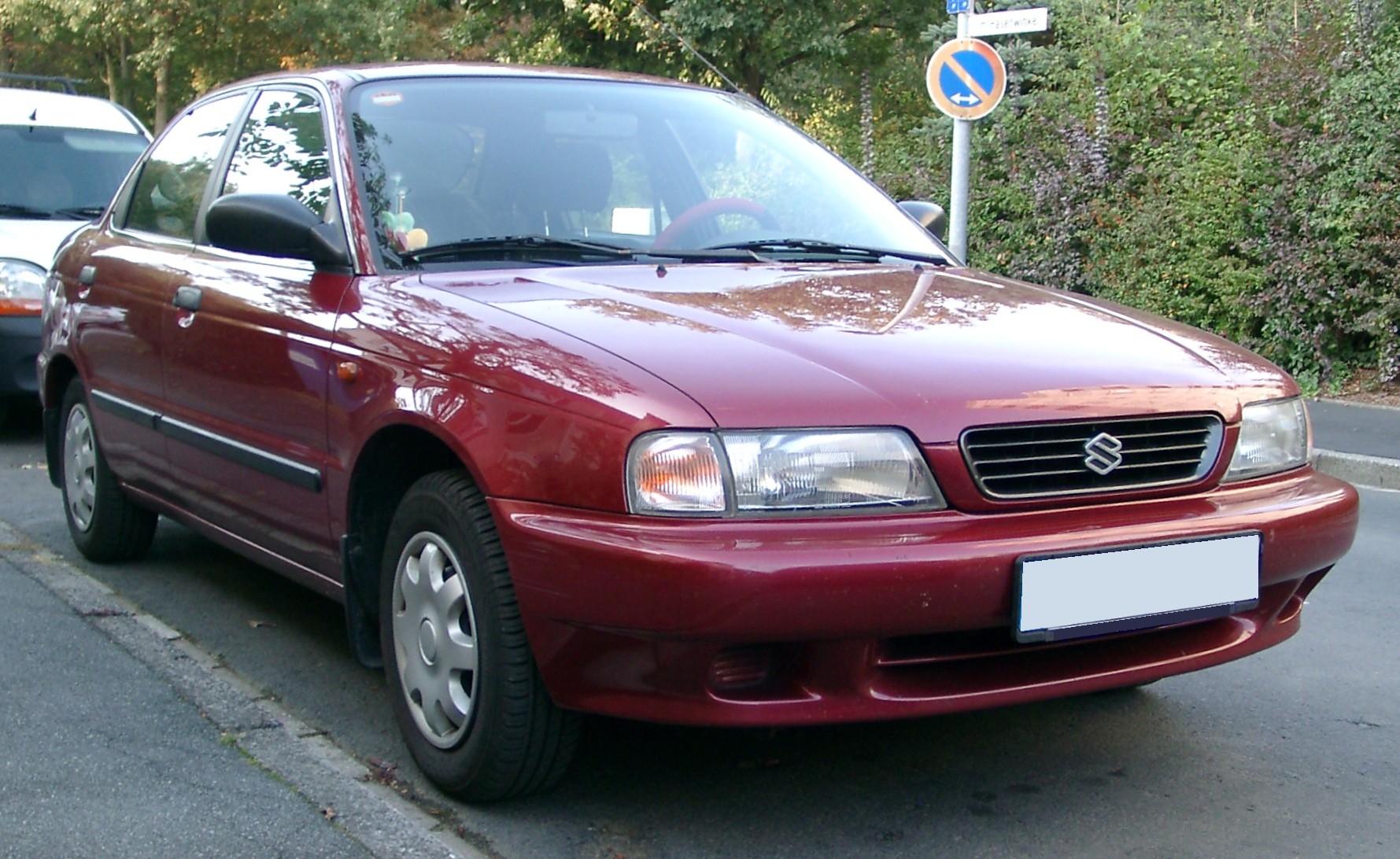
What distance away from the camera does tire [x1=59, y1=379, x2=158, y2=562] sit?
544 centimetres

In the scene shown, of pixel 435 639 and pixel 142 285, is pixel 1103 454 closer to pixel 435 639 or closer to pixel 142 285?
pixel 435 639

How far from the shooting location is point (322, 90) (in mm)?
4301

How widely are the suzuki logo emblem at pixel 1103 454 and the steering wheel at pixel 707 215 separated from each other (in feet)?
4.49

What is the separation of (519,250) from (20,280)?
5.84 meters

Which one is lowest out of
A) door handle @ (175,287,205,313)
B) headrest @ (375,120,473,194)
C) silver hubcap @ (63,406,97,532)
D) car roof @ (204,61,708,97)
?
silver hubcap @ (63,406,97,532)

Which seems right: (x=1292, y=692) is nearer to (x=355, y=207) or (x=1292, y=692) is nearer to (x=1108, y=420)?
(x=1108, y=420)

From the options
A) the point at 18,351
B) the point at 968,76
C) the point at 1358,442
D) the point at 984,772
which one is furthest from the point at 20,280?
the point at 1358,442

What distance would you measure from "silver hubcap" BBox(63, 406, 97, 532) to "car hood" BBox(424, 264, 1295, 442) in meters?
2.45

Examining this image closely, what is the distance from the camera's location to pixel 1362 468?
836 centimetres

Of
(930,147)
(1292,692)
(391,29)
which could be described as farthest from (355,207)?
(391,29)

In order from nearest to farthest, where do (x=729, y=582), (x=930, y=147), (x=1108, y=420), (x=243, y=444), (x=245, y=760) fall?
(x=729, y=582)
(x=1108, y=420)
(x=245, y=760)
(x=243, y=444)
(x=930, y=147)

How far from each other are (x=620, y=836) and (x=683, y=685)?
50 centimetres

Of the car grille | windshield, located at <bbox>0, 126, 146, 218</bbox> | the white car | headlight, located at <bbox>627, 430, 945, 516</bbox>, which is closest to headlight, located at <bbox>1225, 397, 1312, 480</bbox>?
the car grille

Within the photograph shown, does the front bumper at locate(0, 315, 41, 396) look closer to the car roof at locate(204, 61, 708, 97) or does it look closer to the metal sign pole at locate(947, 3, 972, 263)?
the car roof at locate(204, 61, 708, 97)
